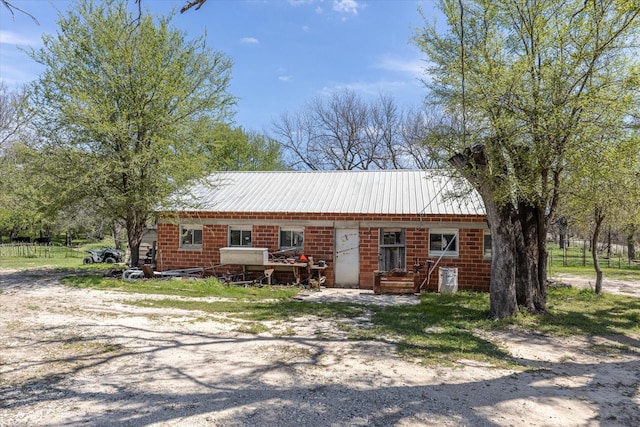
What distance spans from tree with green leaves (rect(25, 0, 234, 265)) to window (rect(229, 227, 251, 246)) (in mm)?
2521

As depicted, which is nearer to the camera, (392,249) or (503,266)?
(503,266)

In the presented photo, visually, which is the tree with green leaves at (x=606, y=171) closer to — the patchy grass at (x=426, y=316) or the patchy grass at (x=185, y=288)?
the patchy grass at (x=426, y=316)

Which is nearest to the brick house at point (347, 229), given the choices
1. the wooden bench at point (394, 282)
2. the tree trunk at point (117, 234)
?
the wooden bench at point (394, 282)

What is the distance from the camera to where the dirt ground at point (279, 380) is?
14.3 ft

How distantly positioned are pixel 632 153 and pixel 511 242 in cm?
286

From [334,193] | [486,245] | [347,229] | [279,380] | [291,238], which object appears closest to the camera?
[279,380]

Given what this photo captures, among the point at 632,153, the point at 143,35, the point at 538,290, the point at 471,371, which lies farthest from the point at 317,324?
the point at 143,35

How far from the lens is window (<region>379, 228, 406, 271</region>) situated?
15.2m

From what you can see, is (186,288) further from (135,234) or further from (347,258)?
(347,258)

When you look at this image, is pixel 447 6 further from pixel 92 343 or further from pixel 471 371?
pixel 92 343

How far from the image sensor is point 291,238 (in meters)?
16.0

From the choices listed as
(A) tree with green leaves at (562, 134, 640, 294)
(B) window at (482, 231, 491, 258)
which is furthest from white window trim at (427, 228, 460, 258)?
(A) tree with green leaves at (562, 134, 640, 294)

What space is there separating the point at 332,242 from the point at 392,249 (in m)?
2.17

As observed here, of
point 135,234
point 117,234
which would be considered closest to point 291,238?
point 135,234
